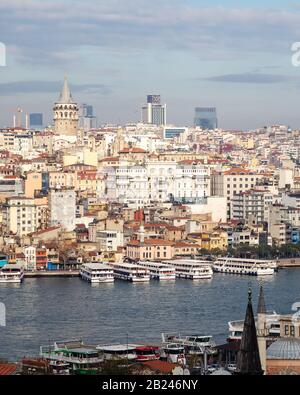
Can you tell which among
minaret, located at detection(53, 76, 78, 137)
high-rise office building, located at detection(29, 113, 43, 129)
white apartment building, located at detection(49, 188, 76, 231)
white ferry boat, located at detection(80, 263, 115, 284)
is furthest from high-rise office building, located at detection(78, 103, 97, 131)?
white ferry boat, located at detection(80, 263, 115, 284)

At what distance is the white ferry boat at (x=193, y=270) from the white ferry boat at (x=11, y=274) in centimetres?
128

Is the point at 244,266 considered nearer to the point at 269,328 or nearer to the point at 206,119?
the point at 269,328

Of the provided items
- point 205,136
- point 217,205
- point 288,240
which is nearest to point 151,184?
point 217,205

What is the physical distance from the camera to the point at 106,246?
1223 centimetres

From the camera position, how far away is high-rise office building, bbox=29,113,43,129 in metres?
25.8

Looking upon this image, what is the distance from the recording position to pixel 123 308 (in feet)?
27.2

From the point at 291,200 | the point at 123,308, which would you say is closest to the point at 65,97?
the point at 291,200

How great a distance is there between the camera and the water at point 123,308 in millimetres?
6723

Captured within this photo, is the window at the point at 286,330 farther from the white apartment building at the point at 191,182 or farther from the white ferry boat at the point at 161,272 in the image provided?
the white apartment building at the point at 191,182

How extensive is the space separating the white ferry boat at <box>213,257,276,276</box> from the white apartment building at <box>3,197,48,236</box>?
208 centimetres

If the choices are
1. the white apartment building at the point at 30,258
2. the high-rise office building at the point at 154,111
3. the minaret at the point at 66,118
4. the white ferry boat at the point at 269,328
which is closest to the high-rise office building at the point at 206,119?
the high-rise office building at the point at 154,111

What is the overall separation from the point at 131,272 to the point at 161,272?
281mm

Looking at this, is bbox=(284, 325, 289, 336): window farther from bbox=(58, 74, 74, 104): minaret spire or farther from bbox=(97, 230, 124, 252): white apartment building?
bbox=(58, 74, 74, 104): minaret spire
